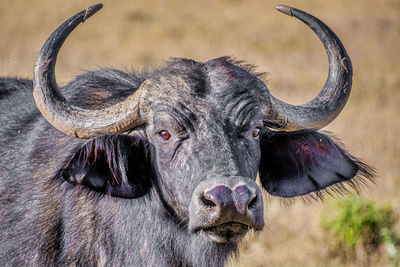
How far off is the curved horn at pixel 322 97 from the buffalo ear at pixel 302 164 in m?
0.18

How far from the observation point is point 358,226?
729cm

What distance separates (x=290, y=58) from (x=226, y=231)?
1131 centimetres

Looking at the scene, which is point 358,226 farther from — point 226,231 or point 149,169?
point 226,231

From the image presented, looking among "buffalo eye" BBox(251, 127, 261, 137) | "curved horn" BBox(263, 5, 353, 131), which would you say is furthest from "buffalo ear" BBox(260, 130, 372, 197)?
"buffalo eye" BBox(251, 127, 261, 137)

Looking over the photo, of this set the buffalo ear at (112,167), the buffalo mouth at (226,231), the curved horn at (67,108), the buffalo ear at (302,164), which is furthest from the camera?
the buffalo ear at (302,164)

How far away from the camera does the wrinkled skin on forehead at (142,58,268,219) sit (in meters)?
4.23

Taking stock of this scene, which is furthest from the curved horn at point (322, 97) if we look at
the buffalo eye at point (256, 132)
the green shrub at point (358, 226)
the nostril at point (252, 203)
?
the green shrub at point (358, 226)

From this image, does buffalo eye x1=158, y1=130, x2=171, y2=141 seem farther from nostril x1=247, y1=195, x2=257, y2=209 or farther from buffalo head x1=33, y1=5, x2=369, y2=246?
nostril x1=247, y1=195, x2=257, y2=209

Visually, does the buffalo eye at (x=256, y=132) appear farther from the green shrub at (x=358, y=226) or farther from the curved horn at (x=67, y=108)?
the green shrub at (x=358, y=226)

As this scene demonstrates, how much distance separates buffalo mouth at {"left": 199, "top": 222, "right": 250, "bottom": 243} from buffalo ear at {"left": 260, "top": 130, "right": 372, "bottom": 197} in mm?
1117

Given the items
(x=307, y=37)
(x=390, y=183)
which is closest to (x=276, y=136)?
(x=390, y=183)

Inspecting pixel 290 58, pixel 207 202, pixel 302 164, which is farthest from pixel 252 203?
pixel 290 58

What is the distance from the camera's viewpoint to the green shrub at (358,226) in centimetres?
726

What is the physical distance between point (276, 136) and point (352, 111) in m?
7.11
